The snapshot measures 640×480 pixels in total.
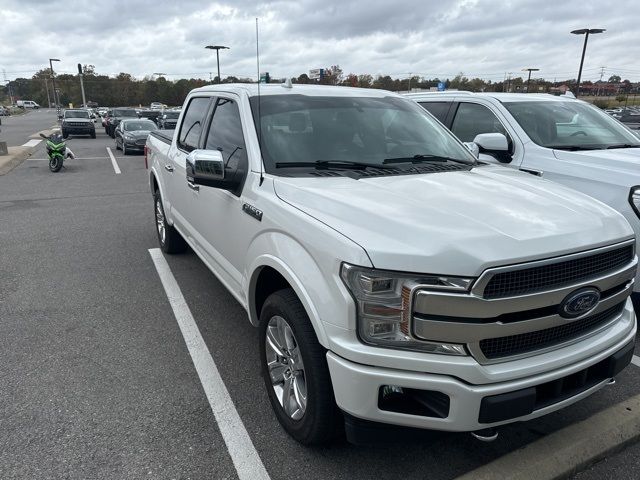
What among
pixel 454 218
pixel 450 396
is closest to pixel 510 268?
pixel 454 218

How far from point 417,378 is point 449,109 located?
489 cm

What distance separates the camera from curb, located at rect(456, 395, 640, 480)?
2.42m

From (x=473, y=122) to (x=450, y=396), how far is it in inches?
179

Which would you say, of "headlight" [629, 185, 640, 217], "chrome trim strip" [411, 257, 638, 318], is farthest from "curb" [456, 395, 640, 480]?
"headlight" [629, 185, 640, 217]

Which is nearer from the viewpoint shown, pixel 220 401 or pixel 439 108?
pixel 220 401

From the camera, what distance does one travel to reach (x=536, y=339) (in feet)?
7.36

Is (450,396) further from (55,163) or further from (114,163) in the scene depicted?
(114,163)

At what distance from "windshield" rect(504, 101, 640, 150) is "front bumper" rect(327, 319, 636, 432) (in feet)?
11.8

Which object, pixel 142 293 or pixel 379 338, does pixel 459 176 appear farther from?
pixel 142 293

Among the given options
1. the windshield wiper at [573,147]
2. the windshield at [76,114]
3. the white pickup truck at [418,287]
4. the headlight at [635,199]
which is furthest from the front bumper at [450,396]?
the windshield at [76,114]

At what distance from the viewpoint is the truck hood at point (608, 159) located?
13.9 feet

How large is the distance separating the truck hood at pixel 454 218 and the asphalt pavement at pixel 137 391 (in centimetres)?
89

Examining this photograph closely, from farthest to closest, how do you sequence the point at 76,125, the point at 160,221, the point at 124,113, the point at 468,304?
the point at 124,113
the point at 76,125
the point at 160,221
the point at 468,304

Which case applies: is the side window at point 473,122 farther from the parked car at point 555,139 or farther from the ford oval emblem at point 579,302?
the ford oval emblem at point 579,302
